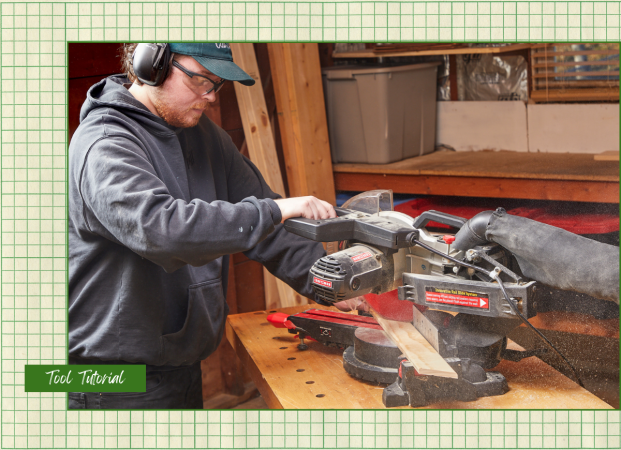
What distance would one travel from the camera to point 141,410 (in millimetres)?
1396

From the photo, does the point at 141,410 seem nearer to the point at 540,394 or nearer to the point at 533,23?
the point at 540,394

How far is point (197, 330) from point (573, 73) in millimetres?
2033

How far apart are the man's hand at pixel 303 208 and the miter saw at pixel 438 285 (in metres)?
0.02

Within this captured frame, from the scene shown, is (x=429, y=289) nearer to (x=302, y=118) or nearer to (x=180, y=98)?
(x=180, y=98)

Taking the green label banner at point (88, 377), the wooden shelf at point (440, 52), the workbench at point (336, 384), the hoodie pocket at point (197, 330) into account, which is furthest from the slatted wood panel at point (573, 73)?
the green label banner at point (88, 377)

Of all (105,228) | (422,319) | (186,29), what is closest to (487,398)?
(422,319)

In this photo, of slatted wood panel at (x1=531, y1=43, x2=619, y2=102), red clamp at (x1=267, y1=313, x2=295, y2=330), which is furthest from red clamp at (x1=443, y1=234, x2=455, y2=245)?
slatted wood panel at (x1=531, y1=43, x2=619, y2=102)

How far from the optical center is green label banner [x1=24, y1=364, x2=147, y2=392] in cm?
136

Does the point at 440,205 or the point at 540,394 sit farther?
the point at 440,205

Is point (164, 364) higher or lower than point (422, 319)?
lower

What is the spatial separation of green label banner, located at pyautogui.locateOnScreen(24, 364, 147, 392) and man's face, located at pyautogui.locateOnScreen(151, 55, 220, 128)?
61cm

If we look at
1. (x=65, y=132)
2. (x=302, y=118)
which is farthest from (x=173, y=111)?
(x=302, y=118)

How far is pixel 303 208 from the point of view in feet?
4.44

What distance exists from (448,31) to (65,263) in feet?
3.41
